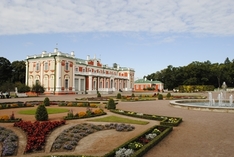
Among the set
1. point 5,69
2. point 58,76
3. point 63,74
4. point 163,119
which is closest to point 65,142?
point 163,119

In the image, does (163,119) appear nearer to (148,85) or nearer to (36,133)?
(36,133)

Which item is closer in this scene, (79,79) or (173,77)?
(79,79)

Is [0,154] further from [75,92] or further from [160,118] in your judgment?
[75,92]

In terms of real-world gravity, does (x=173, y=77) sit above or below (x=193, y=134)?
above

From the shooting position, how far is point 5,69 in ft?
214

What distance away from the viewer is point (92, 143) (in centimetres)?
870

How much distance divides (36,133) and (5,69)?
209 feet

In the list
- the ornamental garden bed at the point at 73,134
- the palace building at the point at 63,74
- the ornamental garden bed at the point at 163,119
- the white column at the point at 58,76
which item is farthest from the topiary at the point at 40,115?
the white column at the point at 58,76

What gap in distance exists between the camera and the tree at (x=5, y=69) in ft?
209

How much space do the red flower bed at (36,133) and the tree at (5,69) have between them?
59811mm

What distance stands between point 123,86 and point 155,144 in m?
66.9

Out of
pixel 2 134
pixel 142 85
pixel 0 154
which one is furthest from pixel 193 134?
pixel 142 85

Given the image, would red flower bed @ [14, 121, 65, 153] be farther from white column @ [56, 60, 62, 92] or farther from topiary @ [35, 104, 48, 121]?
white column @ [56, 60, 62, 92]

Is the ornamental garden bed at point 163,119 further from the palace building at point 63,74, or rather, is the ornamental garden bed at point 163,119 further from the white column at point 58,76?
the palace building at point 63,74
